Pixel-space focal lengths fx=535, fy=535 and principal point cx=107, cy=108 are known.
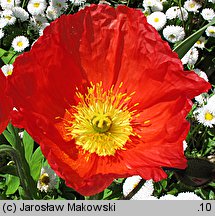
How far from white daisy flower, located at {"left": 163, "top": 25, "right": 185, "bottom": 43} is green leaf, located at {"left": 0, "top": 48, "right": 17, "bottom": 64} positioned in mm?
825

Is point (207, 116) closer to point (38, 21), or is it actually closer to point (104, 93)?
point (104, 93)

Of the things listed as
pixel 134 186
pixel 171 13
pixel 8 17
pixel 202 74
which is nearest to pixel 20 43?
pixel 8 17

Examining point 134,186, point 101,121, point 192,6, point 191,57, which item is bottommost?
point 134,186

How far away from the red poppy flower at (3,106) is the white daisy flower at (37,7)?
159cm

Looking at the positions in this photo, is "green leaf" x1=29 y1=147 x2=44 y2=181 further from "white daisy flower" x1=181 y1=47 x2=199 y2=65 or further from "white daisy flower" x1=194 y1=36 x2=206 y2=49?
"white daisy flower" x1=194 y1=36 x2=206 y2=49

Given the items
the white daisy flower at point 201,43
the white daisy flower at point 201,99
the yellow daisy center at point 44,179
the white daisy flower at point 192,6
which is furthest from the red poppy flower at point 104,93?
the white daisy flower at point 192,6

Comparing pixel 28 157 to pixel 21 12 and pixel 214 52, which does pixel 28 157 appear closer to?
pixel 21 12

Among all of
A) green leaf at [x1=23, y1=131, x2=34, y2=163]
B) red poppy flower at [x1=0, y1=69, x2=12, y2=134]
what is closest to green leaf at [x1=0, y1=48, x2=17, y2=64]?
green leaf at [x1=23, y1=131, x2=34, y2=163]

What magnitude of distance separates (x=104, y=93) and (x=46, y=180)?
58 centimetres

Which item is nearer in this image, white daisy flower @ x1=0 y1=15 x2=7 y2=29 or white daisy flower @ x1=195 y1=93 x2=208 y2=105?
white daisy flower @ x1=195 y1=93 x2=208 y2=105

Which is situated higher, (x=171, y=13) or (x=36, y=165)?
(x=171, y=13)

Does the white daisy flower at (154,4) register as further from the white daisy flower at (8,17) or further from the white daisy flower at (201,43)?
the white daisy flower at (8,17)

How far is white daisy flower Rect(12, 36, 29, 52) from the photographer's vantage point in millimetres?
2825

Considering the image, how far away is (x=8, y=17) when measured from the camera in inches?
118
